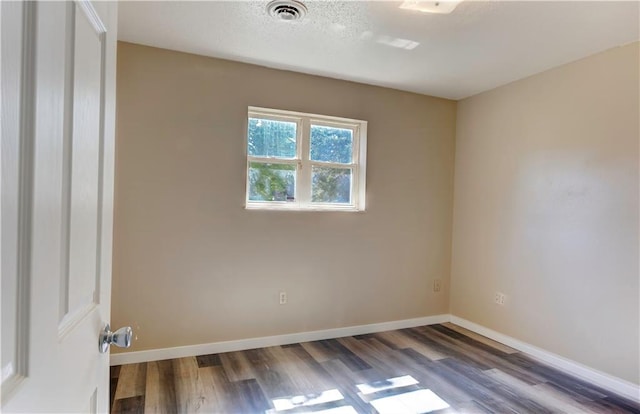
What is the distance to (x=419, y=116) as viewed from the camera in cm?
386

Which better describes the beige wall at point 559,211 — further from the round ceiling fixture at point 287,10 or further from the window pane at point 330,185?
the round ceiling fixture at point 287,10

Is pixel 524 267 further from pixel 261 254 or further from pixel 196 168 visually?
pixel 196 168

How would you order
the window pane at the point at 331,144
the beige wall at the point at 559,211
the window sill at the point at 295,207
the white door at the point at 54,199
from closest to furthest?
the white door at the point at 54,199
the beige wall at the point at 559,211
the window sill at the point at 295,207
the window pane at the point at 331,144

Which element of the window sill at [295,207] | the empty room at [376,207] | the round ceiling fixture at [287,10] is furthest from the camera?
the window sill at [295,207]

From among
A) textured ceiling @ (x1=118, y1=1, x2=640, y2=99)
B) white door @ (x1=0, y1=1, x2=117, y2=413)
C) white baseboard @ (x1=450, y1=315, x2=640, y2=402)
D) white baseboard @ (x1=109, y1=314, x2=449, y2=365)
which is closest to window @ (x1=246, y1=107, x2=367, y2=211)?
textured ceiling @ (x1=118, y1=1, x2=640, y2=99)

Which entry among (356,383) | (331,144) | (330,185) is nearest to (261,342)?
(356,383)

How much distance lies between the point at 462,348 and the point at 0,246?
3.52 meters

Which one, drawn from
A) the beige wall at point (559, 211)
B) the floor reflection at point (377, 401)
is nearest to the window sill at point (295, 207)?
the beige wall at point (559, 211)

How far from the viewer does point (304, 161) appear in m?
3.40

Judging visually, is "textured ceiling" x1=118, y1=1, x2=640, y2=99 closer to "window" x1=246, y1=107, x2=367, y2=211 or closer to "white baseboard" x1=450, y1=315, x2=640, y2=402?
"window" x1=246, y1=107, x2=367, y2=211

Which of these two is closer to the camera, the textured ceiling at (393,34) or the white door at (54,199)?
the white door at (54,199)

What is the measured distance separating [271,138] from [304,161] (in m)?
0.37

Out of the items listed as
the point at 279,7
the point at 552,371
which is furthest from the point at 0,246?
the point at 552,371

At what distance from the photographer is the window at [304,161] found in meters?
3.23
